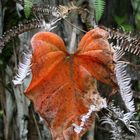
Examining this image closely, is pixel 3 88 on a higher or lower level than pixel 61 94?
lower

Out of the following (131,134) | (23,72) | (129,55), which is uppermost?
(23,72)

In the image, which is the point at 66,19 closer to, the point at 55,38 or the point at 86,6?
the point at 86,6

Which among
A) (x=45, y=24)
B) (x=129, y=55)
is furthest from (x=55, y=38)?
(x=129, y=55)

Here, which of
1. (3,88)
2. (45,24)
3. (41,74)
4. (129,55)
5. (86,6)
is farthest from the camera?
(3,88)

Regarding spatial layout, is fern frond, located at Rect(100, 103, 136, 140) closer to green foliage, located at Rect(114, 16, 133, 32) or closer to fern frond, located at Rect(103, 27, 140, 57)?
fern frond, located at Rect(103, 27, 140, 57)

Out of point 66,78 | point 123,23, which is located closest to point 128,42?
point 66,78

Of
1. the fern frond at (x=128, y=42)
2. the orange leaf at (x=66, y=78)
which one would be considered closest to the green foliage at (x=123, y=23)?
the fern frond at (x=128, y=42)

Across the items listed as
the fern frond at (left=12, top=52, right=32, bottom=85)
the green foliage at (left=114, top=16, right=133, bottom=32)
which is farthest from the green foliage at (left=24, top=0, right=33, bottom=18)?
the green foliage at (left=114, top=16, right=133, bottom=32)

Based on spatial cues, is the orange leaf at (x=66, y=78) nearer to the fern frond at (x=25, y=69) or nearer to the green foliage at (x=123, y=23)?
the fern frond at (x=25, y=69)

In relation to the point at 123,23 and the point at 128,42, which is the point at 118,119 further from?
the point at 123,23

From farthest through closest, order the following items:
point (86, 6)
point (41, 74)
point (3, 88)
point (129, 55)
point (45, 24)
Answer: point (3, 88) < point (129, 55) < point (86, 6) < point (45, 24) < point (41, 74)
